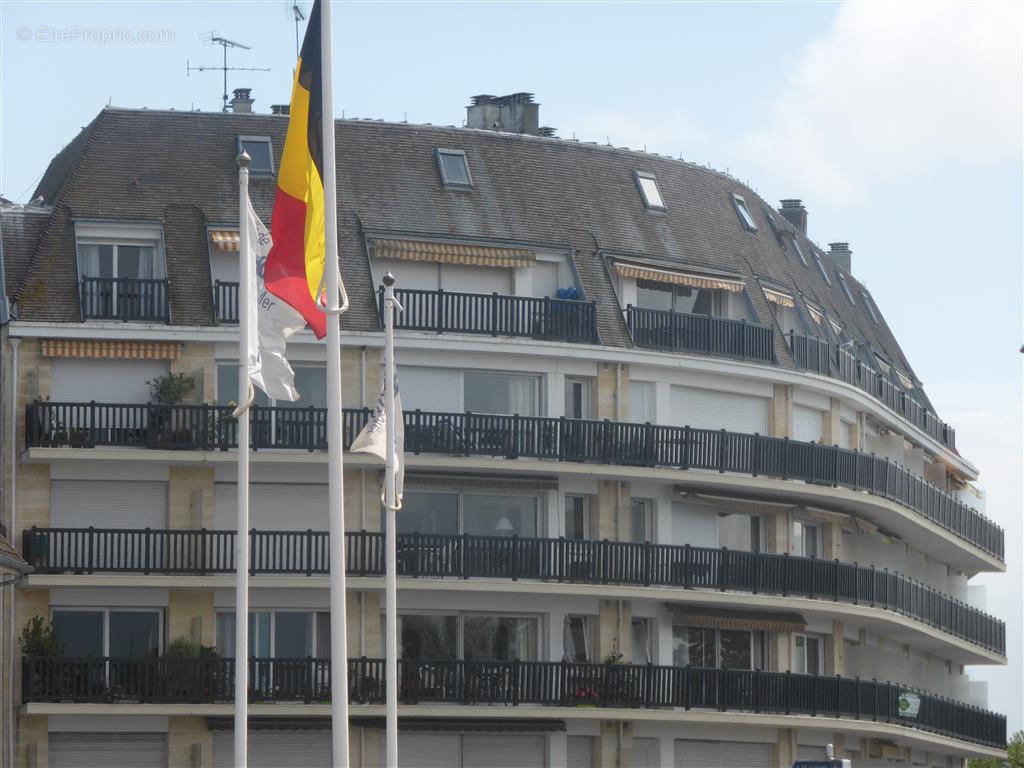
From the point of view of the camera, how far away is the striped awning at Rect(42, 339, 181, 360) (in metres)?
50.7

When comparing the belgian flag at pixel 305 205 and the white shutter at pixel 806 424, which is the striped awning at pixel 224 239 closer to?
the white shutter at pixel 806 424

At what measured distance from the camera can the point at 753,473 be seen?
2200 inches

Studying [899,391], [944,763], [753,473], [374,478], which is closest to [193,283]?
[374,478]

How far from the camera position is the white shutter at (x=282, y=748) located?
5016 cm

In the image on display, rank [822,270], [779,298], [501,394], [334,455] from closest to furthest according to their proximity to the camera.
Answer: [334,455] → [501,394] → [779,298] → [822,270]

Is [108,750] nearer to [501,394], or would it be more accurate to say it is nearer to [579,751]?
[579,751]

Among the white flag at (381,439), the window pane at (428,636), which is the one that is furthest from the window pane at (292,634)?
the white flag at (381,439)

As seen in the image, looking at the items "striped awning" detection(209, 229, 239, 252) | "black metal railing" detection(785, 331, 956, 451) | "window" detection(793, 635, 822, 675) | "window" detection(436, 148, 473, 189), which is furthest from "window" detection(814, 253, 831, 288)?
"striped awning" detection(209, 229, 239, 252)

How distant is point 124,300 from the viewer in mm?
51281

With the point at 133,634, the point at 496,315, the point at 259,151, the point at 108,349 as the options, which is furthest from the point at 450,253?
the point at 133,634

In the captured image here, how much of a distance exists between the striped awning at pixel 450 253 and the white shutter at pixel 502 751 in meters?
11.1

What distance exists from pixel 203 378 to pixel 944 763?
1169 inches

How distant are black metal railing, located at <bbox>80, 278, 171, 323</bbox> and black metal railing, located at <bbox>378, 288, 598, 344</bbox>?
16.6 feet

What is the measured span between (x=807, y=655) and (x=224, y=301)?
17.8 meters
